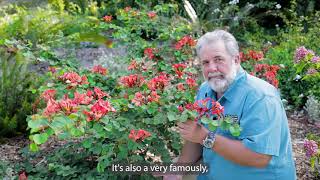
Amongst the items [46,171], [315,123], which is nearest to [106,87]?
[46,171]

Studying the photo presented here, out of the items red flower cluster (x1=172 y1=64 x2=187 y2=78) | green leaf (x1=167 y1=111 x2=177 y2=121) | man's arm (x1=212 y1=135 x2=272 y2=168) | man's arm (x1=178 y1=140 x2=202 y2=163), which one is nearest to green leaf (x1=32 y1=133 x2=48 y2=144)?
green leaf (x1=167 y1=111 x2=177 y2=121)

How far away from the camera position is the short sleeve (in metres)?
2.12

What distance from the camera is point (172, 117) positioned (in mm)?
1982

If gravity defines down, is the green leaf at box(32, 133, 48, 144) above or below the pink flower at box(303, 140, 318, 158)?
above

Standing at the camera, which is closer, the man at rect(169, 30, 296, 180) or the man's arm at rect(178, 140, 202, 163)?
the man at rect(169, 30, 296, 180)

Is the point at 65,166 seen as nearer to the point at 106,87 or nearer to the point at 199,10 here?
the point at 106,87

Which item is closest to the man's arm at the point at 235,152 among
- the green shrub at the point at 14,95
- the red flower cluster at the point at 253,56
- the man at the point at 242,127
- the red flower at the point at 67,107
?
the man at the point at 242,127

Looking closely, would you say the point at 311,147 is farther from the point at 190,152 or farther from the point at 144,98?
the point at 144,98

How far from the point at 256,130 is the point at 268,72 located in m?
1.27

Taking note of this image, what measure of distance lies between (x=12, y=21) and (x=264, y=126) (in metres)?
6.15

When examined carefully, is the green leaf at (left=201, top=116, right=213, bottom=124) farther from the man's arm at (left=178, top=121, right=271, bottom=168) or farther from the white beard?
the white beard

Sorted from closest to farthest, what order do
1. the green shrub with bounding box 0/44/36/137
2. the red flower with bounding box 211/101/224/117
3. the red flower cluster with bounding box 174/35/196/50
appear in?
the red flower with bounding box 211/101/224/117 → the red flower cluster with bounding box 174/35/196/50 → the green shrub with bounding box 0/44/36/137
